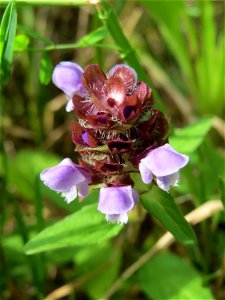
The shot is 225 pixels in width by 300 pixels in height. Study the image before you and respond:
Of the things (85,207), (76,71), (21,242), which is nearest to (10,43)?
(76,71)

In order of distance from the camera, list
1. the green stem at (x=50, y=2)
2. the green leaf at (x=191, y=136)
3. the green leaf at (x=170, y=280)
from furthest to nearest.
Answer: the green leaf at (x=191, y=136)
the green leaf at (x=170, y=280)
the green stem at (x=50, y=2)

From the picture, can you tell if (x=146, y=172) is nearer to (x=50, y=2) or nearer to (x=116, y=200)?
(x=116, y=200)

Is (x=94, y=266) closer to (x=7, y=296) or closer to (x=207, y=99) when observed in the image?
(x=7, y=296)

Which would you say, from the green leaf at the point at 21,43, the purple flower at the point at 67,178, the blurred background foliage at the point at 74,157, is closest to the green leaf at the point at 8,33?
the blurred background foliage at the point at 74,157

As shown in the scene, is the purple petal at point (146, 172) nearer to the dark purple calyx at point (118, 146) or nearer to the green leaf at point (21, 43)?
the dark purple calyx at point (118, 146)

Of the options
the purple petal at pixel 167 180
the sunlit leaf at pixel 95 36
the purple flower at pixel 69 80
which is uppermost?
the sunlit leaf at pixel 95 36
